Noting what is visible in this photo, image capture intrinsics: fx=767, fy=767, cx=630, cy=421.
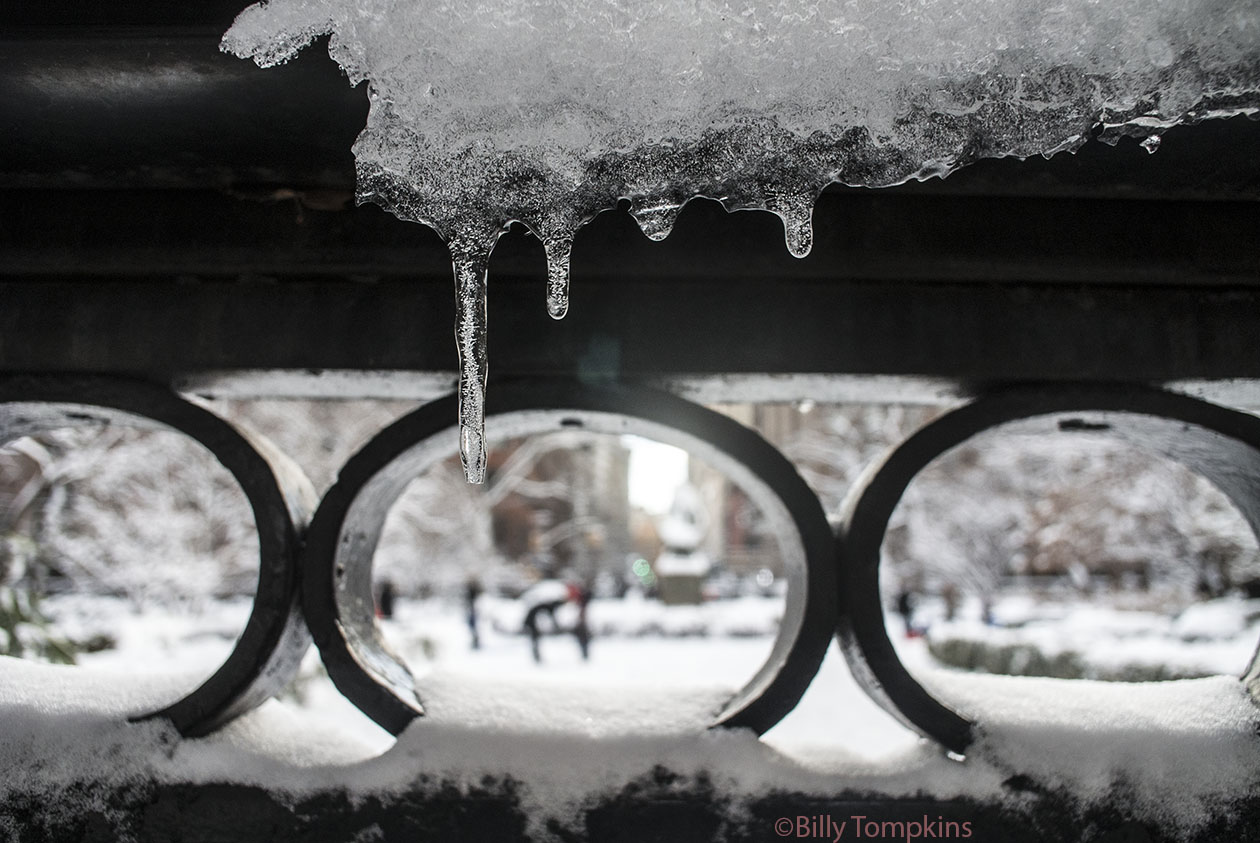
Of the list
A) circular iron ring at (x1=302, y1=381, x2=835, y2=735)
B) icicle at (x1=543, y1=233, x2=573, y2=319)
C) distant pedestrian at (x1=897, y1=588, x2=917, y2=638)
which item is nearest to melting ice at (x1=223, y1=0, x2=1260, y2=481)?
icicle at (x1=543, y1=233, x2=573, y2=319)

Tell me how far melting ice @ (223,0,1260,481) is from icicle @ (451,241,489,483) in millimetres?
181

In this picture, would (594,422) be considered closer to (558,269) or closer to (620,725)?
(558,269)

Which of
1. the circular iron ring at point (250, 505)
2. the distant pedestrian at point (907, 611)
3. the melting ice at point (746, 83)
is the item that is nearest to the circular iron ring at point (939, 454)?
the melting ice at point (746, 83)

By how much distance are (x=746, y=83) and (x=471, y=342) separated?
836mm

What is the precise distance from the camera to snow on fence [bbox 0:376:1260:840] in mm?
1914

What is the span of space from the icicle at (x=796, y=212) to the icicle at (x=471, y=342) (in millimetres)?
654

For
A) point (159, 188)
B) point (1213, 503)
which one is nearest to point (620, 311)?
point (159, 188)

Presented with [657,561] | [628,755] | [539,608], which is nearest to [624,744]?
[628,755]

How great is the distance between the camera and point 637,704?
2.32m

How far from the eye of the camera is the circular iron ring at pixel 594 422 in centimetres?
212

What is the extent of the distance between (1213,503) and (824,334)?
1825 centimetres

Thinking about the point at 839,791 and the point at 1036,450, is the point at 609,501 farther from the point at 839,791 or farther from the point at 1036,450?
the point at 839,791

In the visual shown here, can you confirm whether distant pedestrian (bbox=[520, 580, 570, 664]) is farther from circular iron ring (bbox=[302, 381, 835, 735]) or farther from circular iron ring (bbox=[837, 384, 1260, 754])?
circular iron ring (bbox=[837, 384, 1260, 754])

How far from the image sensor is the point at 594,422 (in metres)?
2.43
